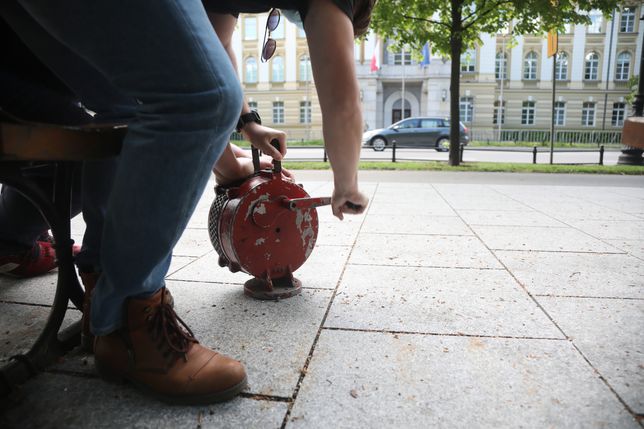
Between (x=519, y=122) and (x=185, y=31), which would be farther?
(x=519, y=122)

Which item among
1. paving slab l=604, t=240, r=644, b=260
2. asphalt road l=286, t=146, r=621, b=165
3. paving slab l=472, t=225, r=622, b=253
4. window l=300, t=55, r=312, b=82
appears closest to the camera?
paving slab l=604, t=240, r=644, b=260

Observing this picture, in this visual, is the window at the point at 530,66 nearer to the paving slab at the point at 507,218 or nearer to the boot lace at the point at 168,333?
the paving slab at the point at 507,218

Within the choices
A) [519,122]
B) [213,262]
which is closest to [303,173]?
[213,262]

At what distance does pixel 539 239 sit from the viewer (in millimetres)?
3703

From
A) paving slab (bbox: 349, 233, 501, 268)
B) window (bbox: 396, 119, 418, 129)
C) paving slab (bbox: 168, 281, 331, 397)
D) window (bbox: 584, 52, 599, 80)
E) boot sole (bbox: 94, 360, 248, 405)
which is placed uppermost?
window (bbox: 584, 52, 599, 80)

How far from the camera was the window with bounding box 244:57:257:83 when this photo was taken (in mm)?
39125

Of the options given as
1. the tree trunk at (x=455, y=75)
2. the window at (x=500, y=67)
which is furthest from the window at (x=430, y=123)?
the window at (x=500, y=67)

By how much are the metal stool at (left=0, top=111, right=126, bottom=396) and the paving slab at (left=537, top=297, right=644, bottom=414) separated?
177 centimetres

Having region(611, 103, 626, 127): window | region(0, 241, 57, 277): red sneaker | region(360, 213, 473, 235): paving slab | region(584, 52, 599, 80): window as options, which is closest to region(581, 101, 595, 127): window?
region(611, 103, 626, 127): window

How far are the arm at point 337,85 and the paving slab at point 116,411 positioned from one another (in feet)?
2.58

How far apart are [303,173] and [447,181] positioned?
3194mm

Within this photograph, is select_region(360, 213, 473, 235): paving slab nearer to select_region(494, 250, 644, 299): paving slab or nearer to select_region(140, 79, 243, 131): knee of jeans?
select_region(494, 250, 644, 299): paving slab

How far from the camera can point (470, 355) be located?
168 centimetres

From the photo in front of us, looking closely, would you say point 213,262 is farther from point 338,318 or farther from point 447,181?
point 447,181
